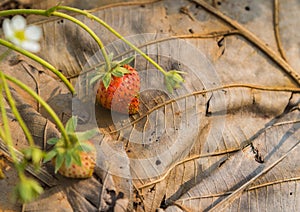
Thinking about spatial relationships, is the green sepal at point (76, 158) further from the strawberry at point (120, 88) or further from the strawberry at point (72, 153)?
the strawberry at point (120, 88)

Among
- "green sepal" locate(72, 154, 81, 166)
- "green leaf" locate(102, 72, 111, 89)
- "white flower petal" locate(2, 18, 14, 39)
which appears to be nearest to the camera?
"green sepal" locate(72, 154, 81, 166)

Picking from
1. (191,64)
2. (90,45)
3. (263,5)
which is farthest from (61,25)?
(263,5)

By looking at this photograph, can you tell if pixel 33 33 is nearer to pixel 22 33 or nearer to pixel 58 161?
pixel 22 33

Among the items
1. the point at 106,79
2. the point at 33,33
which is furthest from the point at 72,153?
the point at 33,33

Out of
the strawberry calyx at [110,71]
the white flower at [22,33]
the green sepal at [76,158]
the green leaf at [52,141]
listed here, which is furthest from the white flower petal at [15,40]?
the green sepal at [76,158]

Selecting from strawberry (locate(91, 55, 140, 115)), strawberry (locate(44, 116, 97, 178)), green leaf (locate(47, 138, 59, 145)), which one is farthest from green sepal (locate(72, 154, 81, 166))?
strawberry (locate(91, 55, 140, 115))

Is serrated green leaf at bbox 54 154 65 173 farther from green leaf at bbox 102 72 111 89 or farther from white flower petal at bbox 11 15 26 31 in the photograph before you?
white flower petal at bbox 11 15 26 31

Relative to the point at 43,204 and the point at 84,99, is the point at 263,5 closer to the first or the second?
the point at 84,99
